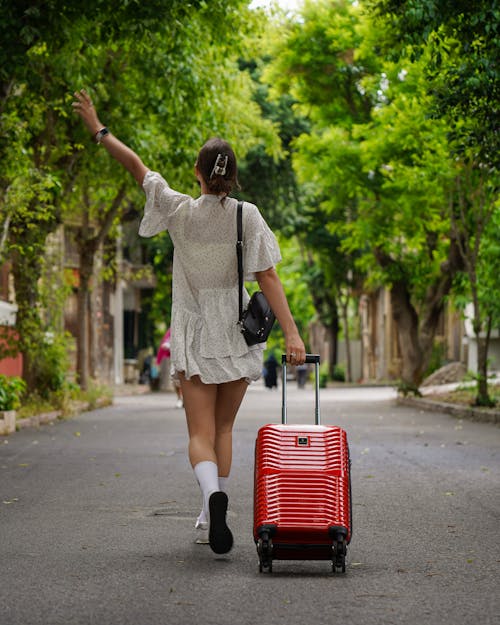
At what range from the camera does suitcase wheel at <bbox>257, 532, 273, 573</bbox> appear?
539cm

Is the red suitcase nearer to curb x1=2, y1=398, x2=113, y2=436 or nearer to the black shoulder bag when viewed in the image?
the black shoulder bag

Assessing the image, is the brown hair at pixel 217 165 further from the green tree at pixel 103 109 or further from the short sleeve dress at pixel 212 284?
the green tree at pixel 103 109

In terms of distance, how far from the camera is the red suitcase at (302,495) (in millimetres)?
5395

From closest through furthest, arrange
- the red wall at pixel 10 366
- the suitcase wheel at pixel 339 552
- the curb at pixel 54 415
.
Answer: the suitcase wheel at pixel 339 552
the curb at pixel 54 415
the red wall at pixel 10 366

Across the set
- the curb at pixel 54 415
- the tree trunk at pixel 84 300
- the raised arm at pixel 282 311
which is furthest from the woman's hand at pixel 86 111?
the tree trunk at pixel 84 300

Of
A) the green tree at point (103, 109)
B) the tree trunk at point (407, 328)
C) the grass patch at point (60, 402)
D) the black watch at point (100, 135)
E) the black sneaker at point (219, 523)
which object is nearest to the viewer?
the black sneaker at point (219, 523)

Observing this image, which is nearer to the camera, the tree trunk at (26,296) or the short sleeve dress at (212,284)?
the short sleeve dress at (212,284)

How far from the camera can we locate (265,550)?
17.7 feet

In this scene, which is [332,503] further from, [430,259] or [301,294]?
[301,294]

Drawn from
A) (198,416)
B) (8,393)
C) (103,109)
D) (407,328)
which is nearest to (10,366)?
(103,109)

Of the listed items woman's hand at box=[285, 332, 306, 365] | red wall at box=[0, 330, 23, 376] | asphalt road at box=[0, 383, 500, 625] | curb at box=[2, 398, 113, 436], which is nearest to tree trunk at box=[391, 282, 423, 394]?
curb at box=[2, 398, 113, 436]

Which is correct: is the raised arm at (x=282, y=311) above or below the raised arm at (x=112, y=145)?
below

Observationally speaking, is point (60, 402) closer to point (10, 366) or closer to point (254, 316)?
point (10, 366)

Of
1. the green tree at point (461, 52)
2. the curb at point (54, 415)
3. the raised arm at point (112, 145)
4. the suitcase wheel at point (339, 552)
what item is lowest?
the curb at point (54, 415)
